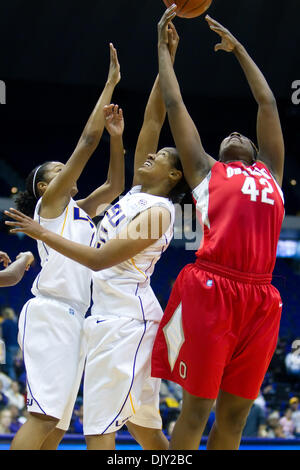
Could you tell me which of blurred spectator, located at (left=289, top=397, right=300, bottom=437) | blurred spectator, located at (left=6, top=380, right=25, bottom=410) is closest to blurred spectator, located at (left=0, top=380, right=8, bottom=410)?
blurred spectator, located at (left=6, top=380, right=25, bottom=410)

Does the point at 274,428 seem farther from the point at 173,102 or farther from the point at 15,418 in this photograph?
the point at 173,102

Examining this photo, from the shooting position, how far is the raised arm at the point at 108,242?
2.85 meters

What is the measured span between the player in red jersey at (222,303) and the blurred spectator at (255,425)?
525 centimetres

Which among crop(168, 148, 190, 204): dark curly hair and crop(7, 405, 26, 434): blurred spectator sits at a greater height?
crop(168, 148, 190, 204): dark curly hair

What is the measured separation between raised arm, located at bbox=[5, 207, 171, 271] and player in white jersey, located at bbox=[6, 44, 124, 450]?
39cm

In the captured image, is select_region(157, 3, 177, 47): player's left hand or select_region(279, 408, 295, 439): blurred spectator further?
select_region(279, 408, 295, 439): blurred spectator

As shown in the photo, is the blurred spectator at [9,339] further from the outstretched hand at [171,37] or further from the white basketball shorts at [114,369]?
the outstretched hand at [171,37]

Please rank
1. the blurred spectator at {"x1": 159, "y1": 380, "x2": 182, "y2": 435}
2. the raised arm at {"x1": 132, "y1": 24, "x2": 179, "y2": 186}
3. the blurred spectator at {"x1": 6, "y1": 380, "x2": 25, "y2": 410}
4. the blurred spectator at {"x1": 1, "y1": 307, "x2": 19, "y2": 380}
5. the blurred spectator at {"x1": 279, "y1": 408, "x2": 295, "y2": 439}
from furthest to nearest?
the blurred spectator at {"x1": 1, "y1": 307, "x2": 19, "y2": 380}
the blurred spectator at {"x1": 279, "y1": 408, "x2": 295, "y2": 439}
the blurred spectator at {"x1": 6, "y1": 380, "x2": 25, "y2": 410}
the blurred spectator at {"x1": 159, "y1": 380, "x2": 182, "y2": 435}
the raised arm at {"x1": 132, "y1": 24, "x2": 179, "y2": 186}

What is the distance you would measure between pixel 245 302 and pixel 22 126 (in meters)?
11.4

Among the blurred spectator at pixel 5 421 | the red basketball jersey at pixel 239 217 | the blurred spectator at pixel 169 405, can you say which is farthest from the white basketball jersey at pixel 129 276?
the blurred spectator at pixel 5 421

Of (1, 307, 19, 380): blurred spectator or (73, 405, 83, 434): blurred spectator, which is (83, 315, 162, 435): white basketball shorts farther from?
(1, 307, 19, 380): blurred spectator

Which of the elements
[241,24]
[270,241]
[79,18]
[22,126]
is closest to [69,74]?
[79,18]

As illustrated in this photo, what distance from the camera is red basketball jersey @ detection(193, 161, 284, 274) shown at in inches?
110

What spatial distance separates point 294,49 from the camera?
10.9 meters
